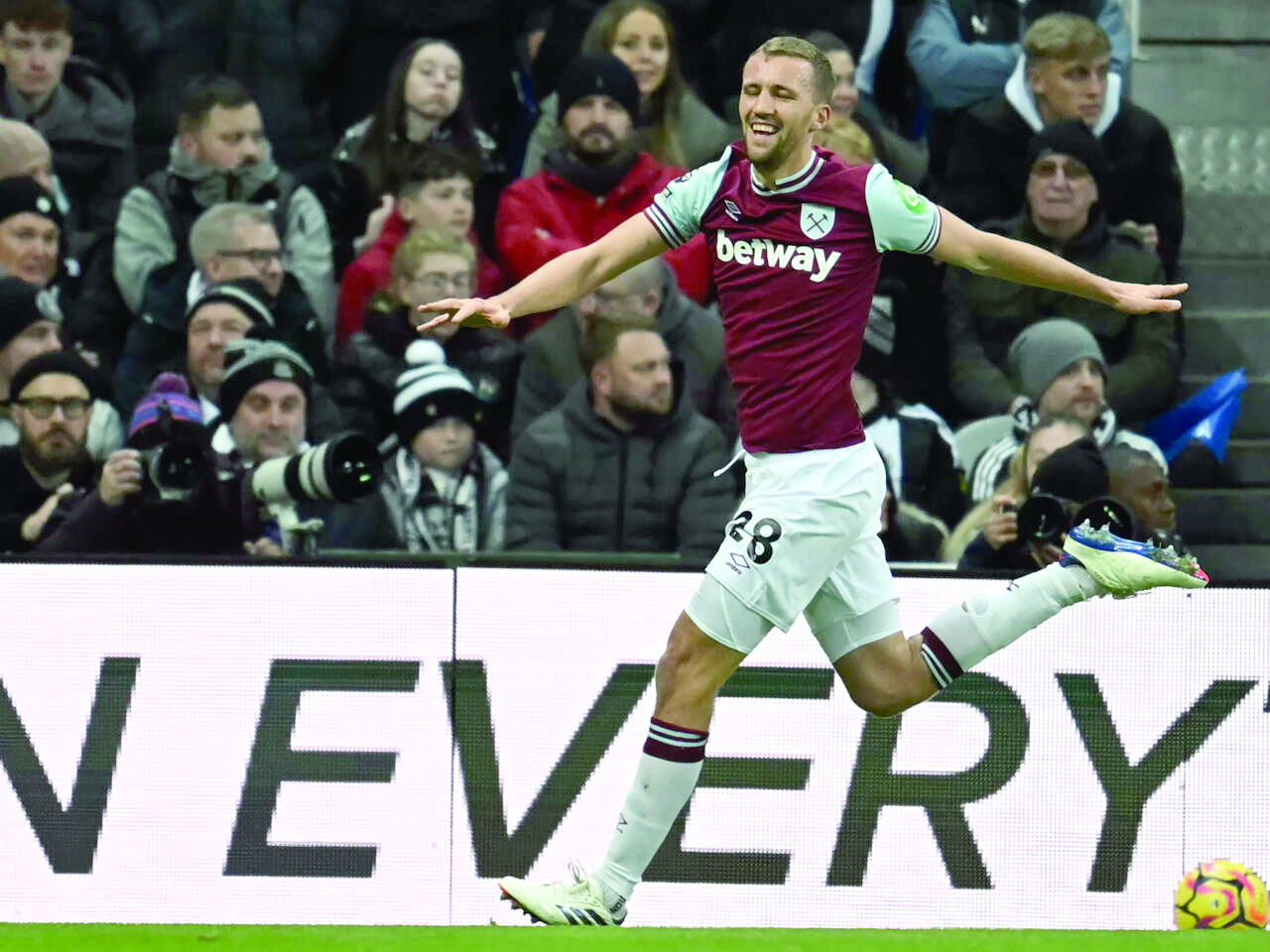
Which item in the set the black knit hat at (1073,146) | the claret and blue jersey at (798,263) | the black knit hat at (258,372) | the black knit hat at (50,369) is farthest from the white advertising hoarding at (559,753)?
the black knit hat at (1073,146)

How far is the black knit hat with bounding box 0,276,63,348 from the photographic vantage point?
351 inches

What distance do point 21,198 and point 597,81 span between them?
2.45 meters

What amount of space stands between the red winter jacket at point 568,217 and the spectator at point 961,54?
1.30 metres

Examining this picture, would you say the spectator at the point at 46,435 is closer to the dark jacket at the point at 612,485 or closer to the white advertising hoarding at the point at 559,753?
the white advertising hoarding at the point at 559,753

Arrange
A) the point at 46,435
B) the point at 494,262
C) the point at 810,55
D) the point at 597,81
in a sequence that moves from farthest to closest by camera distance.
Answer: the point at 494,262 < the point at 597,81 < the point at 46,435 < the point at 810,55

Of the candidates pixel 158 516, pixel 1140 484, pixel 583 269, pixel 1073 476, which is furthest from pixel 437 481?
pixel 583 269

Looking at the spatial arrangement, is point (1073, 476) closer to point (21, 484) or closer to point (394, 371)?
point (394, 371)

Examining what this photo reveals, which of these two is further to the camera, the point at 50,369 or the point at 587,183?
the point at 587,183

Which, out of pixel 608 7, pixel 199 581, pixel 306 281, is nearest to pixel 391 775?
pixel 199 581

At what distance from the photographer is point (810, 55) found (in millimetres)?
5453

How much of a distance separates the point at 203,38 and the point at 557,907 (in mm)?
5650

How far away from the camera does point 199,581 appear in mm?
7066

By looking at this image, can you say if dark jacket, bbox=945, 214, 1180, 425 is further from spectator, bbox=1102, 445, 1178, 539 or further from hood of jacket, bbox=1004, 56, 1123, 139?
spectator, bbox=1102, 445, 1178, 539

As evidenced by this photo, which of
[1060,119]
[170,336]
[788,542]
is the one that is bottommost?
[788,542]
